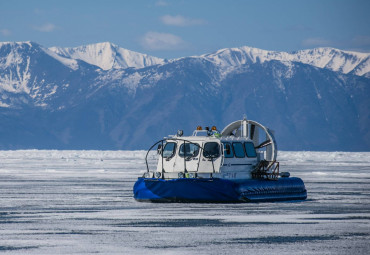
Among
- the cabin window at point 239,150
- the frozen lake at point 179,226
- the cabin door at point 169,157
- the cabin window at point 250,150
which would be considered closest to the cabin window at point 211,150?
the cabin window at point 239,150

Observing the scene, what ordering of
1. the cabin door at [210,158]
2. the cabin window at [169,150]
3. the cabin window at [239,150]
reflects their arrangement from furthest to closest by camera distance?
the cabin window at [239,150] < the cabin window at [169,150] < the cabin door at [210,158]

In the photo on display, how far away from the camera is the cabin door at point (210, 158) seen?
29484 mm

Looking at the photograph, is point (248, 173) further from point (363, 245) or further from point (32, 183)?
point (32, 183)

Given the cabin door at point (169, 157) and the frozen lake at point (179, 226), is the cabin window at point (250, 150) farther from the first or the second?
the cabin door at point (169, 157)

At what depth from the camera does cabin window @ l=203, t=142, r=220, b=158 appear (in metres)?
29.5

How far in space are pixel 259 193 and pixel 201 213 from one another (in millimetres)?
4560

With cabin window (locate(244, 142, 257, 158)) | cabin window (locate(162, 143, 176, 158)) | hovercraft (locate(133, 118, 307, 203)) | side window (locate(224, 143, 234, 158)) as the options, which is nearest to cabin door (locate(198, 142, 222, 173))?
hovercraft (locate(133, 118, 307, 203))

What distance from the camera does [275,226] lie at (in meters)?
21.9

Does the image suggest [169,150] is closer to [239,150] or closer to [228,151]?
[228,151]

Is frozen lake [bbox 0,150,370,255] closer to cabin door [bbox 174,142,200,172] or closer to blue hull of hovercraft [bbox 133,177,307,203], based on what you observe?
blue hull of hovercraft [bbox 133,177,307,203]

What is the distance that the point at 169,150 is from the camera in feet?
100

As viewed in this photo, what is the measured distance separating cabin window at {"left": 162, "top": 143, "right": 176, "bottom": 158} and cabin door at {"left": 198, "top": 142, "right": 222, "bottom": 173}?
4.15 feet

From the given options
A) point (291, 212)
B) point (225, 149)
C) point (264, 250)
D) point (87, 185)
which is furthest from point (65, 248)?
point (87, 185)

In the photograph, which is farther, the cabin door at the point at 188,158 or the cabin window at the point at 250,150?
the cabin window at the point at 250,150
